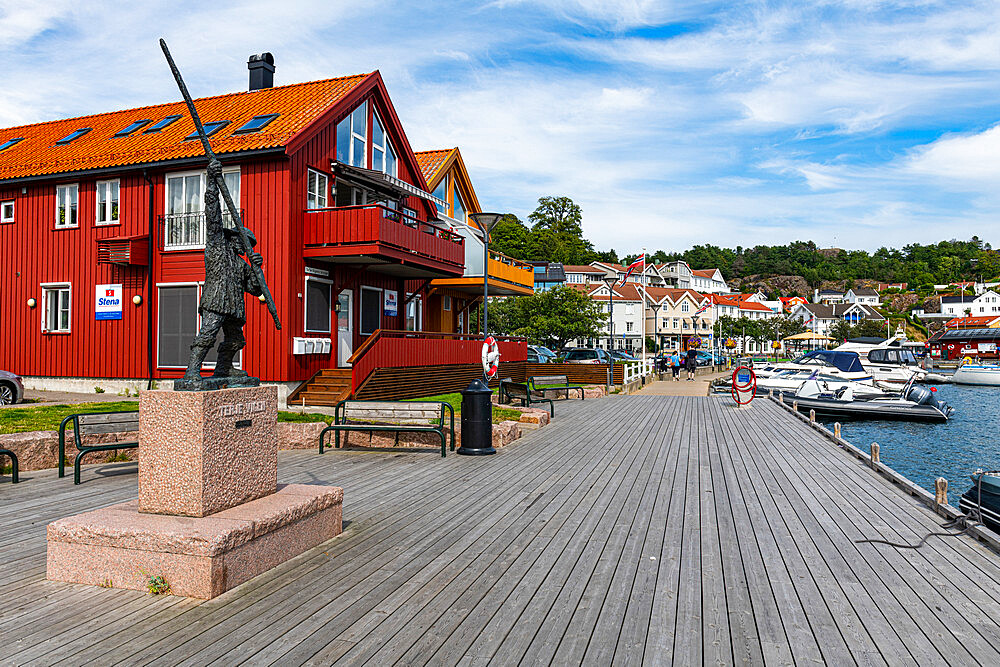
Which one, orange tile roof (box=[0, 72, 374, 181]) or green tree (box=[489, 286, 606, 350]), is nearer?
orange tile roof (box=[0, 72, 374, 181])

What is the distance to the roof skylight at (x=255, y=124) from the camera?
1947cm

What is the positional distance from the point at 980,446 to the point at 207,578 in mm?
25402

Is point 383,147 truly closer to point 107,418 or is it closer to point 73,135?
point 73,135

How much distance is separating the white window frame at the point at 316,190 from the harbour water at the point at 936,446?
663 inches

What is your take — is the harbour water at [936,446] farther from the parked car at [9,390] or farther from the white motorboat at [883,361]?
the parked car at [9,390]

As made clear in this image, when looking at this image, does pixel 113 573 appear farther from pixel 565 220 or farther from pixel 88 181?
pixel 565 220

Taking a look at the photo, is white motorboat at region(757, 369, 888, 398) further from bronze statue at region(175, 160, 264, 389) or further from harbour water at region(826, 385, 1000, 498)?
bronze statue at region(175, 160, 264, 389)

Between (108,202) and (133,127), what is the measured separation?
3652 mm

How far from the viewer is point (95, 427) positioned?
939 centimetres

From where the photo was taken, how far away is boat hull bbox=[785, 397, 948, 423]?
27.0 m

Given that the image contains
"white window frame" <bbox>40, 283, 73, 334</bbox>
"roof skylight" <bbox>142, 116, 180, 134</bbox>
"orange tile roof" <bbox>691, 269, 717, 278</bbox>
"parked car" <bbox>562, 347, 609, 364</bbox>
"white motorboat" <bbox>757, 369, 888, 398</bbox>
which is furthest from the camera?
"orange tile roof" <bbox>691, 269, 717, 278</bbox>

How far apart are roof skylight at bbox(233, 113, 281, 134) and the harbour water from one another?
62.3 feet

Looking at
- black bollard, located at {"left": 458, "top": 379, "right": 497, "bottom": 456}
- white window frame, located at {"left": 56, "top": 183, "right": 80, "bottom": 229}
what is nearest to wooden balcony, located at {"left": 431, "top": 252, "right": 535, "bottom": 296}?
white window frame, located at {"left": 56, "top": 183, "right": 80, "bottom": 229}

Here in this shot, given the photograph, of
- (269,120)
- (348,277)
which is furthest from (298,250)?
(269,120)
